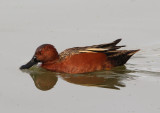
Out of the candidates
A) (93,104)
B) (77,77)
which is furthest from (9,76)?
(93,104)

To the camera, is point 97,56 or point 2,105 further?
point 97,56

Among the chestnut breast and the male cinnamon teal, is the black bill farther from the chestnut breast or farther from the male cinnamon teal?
the chestnut breast

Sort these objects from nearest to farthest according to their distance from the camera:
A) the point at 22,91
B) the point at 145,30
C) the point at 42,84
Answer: the point at 22,91, the point at 42,84, the point at 145,30

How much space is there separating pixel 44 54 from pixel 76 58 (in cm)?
73

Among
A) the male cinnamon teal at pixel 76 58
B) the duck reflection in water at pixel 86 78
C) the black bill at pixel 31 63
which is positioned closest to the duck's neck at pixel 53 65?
the male cinnamon teal at pixel 76 58

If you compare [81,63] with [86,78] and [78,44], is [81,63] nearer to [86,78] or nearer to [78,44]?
[86,78]

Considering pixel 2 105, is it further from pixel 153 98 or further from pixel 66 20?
pixel 66 20

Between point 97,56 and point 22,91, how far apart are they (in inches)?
81.6

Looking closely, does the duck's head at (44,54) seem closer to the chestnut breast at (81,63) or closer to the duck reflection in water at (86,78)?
the duck reflection in water at (86,78)

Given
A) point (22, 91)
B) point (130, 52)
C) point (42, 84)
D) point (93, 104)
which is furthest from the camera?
point (130, 52)

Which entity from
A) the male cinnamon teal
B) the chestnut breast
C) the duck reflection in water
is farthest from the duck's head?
the chestnut breast

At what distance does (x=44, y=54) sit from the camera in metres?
10.2

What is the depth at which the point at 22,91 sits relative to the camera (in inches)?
350

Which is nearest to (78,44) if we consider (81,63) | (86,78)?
(81,63)
